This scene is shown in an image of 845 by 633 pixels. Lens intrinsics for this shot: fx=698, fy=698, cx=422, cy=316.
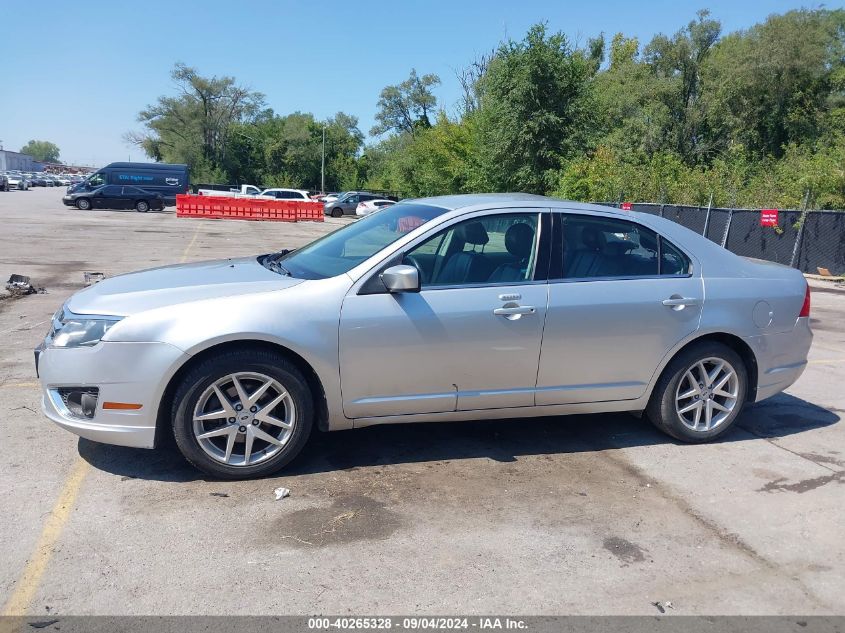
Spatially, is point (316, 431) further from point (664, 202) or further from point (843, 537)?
point (664, 202)

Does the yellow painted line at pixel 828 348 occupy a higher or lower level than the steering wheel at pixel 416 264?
lower

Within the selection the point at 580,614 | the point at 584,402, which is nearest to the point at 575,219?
the point at 584,402

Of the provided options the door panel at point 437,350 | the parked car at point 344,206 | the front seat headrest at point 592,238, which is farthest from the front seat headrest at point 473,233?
the parked car at point 344,206

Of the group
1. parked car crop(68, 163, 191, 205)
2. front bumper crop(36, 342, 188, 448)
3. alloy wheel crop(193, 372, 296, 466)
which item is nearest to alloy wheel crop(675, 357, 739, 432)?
alloy wheel crop(193, 372, 296, 466)

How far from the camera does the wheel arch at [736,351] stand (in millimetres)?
4855

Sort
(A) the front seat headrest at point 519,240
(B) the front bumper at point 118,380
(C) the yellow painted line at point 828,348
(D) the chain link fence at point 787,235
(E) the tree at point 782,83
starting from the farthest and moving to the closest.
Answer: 1. (E) the tree at point 782,83
2. (D) the chain link fence at point 787,235
3. (C) the yellow painted line at point 828,348
4. (A) the front seat headrest at point 519,240
5. (B) the front bumper at point 118,380

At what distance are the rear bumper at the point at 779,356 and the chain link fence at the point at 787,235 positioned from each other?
11.4 m

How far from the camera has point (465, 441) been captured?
497 cm

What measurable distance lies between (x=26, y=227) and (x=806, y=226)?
23.8 metres

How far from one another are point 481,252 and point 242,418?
1827 millimetres

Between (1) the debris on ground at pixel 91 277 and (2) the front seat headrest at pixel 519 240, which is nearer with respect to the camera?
(2) the front seat headrest at pixel 519 240

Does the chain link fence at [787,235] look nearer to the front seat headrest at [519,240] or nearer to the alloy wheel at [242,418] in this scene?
the front seat headrest at [519,240]

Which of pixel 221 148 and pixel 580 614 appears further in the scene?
pixel 221 148

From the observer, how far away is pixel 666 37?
45.8 meters
